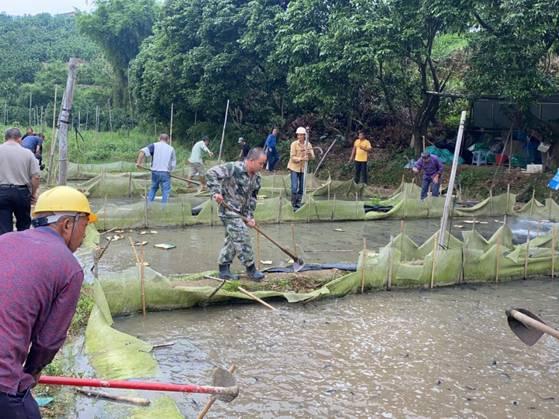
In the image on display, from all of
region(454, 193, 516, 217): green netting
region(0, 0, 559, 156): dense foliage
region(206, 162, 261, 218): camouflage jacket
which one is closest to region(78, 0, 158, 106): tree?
region(0, 0, 559, 156): dense foliage

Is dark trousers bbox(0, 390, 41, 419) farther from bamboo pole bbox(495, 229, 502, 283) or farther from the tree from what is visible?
the tree

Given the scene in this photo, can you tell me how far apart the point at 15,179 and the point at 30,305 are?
15.0ft

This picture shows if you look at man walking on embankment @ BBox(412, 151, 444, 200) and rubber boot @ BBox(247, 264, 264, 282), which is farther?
man walking on embankment @ BBox(412, 151, 444, 200)

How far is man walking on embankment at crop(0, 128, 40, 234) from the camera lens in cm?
636

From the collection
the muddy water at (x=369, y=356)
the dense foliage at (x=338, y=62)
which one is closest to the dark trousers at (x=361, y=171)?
the dense foliage at (x=338, y=62)

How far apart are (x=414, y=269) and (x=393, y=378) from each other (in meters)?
2.63

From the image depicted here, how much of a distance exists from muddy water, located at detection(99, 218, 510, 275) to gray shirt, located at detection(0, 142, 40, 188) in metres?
1.79

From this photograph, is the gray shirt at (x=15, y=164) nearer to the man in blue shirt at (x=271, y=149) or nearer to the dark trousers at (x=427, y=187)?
the dark trousers at (x=427, y=187)

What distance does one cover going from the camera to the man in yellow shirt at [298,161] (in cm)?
1241

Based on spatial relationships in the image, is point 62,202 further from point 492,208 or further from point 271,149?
point 271,149

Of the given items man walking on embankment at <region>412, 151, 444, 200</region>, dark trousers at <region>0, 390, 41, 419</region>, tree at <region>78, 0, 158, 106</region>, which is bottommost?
dark trousers at <region>0, 390, 41, 419</region>

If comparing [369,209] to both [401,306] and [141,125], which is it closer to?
[401,306]

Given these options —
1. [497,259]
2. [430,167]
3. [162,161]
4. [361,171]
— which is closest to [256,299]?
[497,259]

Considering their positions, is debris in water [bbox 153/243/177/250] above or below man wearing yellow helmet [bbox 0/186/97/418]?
below
